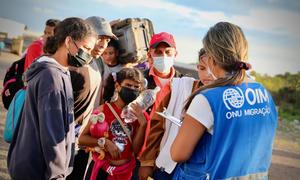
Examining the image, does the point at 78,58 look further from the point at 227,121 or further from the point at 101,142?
the point at 227,121

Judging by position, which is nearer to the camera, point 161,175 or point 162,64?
point 161,175

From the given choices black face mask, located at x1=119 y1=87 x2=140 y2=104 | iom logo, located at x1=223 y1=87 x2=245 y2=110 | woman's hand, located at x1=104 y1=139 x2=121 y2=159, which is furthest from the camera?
black face mask, located at x1=119 y1=87 x2=140 y2=104

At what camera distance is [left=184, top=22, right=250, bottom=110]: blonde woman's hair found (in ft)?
7.31

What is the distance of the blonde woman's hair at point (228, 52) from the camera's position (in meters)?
2.23

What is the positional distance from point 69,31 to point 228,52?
1.15 m

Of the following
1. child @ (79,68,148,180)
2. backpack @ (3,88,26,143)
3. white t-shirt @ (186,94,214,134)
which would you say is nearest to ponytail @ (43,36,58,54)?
backpack @ (3,88,26,143)

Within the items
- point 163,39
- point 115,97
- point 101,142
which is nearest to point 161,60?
point 163,39

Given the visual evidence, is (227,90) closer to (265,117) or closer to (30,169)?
(265,117)

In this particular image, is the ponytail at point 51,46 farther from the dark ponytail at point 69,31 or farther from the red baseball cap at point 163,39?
the red baseball cap at point 163,39

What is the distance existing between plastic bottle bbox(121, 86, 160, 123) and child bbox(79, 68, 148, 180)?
0.14 feet

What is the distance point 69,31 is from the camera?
105 inches

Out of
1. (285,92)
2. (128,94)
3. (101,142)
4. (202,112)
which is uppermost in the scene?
(202,112)

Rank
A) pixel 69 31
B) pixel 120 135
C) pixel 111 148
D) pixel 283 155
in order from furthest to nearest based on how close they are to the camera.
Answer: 1. pixel 283 155
2. pixel 120 135
3. pixel 111 148
4. pixel 69 31

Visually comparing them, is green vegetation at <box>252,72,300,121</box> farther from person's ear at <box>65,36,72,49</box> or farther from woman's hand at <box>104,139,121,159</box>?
person's ear at <box>65,36,72,49</box>
